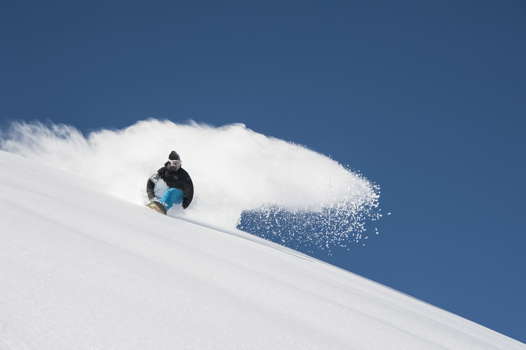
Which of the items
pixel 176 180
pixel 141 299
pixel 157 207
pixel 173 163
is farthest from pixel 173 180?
pixel 141 299

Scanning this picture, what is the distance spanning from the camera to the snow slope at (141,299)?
3.99ft

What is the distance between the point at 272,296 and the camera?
2.46 metres

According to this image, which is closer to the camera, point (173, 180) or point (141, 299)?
point (141, 299)

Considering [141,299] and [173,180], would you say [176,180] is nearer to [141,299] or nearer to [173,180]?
[173,180]

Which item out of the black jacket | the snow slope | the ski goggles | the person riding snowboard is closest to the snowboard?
the person riding snowboard

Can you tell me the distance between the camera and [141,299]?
163cm

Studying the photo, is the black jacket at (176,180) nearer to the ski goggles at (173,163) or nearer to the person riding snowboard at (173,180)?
the person riding snowboard at (173,180)

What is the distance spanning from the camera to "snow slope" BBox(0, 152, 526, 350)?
A: 1.22 m

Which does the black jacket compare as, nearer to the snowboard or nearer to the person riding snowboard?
the person riding snowboard

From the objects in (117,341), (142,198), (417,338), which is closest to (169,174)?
(142,198)

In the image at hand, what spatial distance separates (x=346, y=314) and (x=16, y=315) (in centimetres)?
191

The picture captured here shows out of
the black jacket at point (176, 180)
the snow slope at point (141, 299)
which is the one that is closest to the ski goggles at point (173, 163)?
the black jacket at point (176, 180)

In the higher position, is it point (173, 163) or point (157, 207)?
point (173, 163)

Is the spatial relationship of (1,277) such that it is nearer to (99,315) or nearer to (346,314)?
(99,315)
